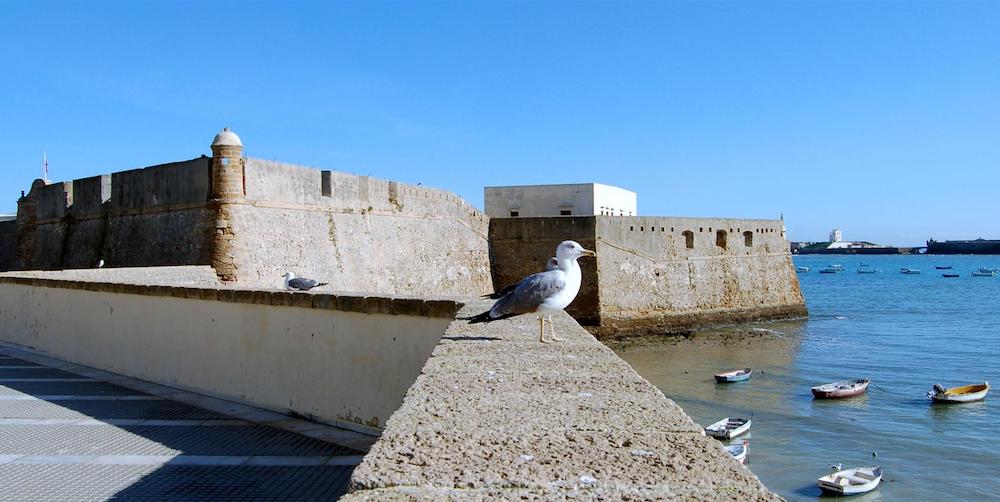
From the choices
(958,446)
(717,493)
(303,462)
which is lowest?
(958,446)

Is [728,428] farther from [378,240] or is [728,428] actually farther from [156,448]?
[156,448]

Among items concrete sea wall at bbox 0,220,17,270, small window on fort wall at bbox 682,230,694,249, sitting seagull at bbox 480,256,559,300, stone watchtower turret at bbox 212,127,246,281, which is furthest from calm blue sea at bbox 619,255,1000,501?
concrete sea wall at bbox 0,220,17,270

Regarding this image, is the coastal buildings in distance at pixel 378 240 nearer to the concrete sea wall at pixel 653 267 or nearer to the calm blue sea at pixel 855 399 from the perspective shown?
the concrete sea wall at pixel 653 267

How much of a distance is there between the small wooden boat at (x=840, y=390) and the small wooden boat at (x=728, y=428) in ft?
12.5

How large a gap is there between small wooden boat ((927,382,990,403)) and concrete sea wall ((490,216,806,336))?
434 inches

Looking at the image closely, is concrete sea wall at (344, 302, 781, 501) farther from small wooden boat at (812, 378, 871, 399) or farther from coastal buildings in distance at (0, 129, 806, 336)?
small wooden boat at (812, 378, 871, 399)

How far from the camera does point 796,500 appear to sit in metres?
10.7

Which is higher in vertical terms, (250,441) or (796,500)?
(250,441)

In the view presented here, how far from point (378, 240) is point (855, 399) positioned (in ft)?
40.6

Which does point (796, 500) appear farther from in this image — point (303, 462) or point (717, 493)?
point (717, 493)

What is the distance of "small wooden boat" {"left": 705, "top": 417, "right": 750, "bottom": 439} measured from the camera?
13.6 metres

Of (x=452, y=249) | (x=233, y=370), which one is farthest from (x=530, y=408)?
(x=452, y=249)

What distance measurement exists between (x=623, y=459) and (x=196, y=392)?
6013 millimetres

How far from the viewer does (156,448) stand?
5270 mm
